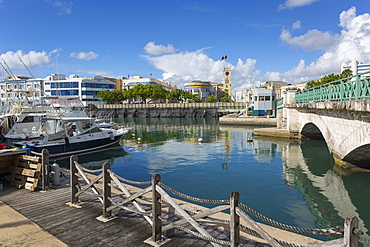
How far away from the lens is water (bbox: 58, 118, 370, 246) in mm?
12312

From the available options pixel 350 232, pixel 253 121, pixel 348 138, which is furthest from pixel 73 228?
pixel 253 121


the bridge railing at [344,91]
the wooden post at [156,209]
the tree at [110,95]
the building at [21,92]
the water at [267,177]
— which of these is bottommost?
the water at [267,177]

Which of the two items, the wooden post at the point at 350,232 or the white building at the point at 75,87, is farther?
the white building at the point at 75,87

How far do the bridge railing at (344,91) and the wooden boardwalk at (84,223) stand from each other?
10403 mm

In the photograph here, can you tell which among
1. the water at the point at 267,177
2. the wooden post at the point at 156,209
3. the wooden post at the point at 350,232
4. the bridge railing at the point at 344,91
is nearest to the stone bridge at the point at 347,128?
the bridge railing at the point at 344,91

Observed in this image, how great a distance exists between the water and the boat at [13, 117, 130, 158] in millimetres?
1295

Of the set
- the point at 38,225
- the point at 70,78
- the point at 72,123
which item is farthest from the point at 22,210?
the point at 70,78

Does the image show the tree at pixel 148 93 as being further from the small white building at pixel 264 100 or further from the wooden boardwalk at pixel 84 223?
the wooden boardwalk at pixel 84 223

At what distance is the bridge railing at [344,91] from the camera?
12880 mm

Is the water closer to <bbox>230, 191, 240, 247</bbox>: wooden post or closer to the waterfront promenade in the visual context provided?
the waterfront promenade

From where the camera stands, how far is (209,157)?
24953 millimetres

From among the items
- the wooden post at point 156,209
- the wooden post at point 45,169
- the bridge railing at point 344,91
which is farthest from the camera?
the bridge railing at point 344,91

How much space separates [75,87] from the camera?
403ft

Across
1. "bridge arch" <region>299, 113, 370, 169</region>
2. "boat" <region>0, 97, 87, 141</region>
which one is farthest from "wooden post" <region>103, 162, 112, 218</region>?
"boat" <region>0, 97, 87, 141</region>
